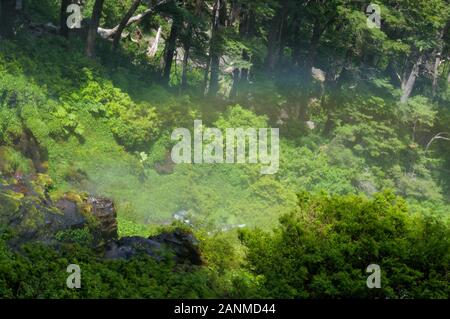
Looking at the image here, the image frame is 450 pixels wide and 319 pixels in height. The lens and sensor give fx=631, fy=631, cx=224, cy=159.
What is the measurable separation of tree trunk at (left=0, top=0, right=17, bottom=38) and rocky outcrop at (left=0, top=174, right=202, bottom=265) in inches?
329

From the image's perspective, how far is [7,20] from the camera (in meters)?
25.6

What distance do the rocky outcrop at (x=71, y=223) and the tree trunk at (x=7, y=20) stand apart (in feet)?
27.4

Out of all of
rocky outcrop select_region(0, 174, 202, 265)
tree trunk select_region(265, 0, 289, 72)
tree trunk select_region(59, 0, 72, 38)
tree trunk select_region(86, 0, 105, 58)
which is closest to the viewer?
rocky outcrop select_region(0, 174, 202, 265)

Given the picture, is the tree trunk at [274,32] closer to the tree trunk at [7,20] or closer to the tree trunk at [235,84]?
the tree trunk at [235,84]

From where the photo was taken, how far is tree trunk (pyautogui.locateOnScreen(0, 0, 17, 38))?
25.5m

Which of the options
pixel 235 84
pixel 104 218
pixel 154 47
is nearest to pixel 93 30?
pixel 235 84

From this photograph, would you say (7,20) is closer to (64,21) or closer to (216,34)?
(64,21)

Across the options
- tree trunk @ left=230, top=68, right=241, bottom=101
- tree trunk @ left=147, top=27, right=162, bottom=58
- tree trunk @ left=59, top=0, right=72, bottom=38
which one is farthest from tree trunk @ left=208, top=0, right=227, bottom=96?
tree trunk @ left=59, top=0, right=72, bottom=38

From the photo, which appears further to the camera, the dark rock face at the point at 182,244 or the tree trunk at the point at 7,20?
the tree trunk at the point at 7,20

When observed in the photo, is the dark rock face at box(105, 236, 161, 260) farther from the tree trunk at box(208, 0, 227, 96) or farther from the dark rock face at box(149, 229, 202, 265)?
the tree trunk at box(208, 0, 227, 96)

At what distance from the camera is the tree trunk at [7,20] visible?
25453 millimetres

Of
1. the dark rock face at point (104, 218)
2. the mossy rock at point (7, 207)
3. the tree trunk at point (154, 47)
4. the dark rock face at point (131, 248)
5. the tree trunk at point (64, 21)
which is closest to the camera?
the dark rock face at point (131, 248)

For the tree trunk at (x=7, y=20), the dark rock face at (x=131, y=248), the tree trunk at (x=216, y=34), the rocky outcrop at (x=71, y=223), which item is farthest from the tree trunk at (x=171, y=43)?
the dark rock face at (x=131, y=248)
